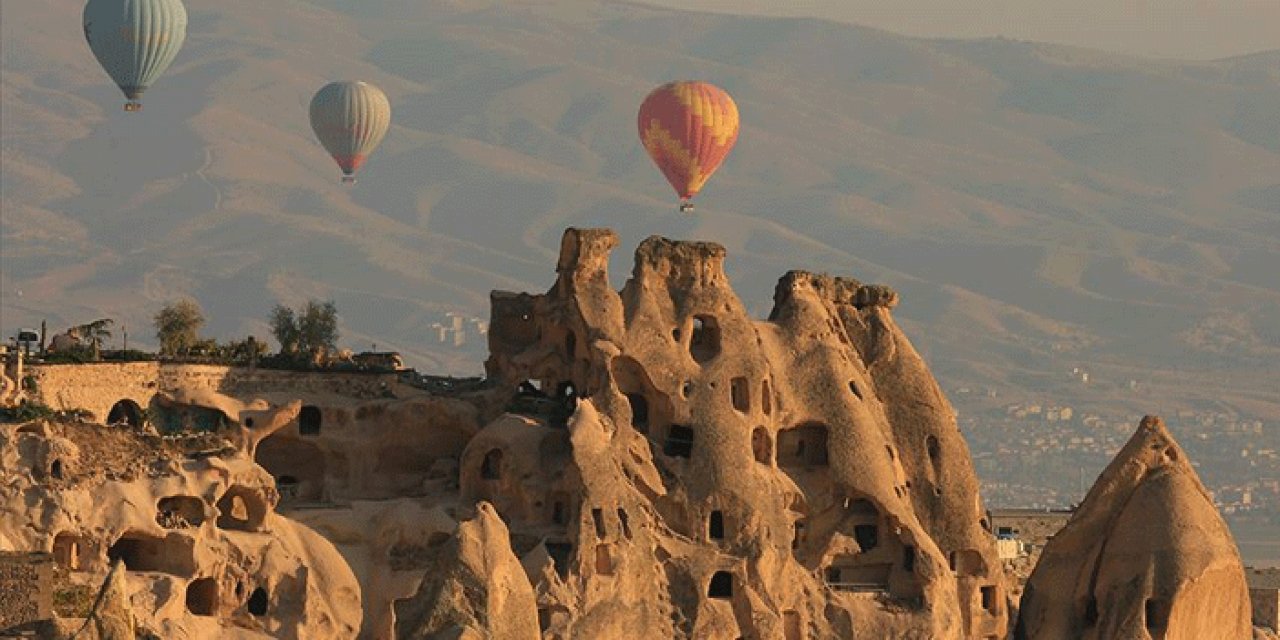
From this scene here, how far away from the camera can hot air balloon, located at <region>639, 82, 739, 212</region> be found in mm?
98062

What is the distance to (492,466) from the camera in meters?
73.7

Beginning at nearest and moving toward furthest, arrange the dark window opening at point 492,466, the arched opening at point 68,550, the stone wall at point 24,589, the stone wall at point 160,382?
the stone wall at point 24,589 < the arched opening at point 68,550 < the stone wall at point 160,382 < the dark window opening at point 492,466

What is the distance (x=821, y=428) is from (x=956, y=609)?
4.68 metres

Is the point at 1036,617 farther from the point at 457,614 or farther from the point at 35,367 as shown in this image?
the point at 457,614

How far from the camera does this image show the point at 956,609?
77312 mm

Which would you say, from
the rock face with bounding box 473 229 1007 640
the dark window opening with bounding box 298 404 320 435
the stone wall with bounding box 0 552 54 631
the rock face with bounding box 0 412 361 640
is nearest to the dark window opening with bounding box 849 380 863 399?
the rock face with bounding box 473 229 1007 640

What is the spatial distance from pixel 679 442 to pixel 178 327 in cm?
1323

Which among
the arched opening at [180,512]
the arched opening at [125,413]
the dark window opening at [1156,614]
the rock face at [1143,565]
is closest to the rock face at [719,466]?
the rock face at [1143,565]

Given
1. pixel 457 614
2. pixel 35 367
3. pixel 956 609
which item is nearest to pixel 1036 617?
pixel 956 609

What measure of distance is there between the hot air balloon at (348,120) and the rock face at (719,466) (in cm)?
2984

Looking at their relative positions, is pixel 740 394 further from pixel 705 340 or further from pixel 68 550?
pixel 68 550

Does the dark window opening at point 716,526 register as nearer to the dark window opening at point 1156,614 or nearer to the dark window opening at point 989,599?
the dark window opening at point 989,599

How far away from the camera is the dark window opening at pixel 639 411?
2975 inches

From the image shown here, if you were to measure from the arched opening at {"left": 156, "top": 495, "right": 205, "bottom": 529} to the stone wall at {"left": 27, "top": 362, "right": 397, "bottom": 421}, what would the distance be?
4.05 m
